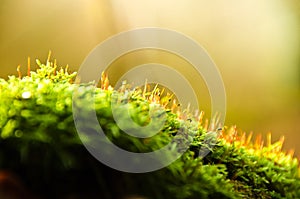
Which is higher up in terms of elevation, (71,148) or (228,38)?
(228,38)

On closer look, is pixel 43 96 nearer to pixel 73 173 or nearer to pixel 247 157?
pixel 73 173

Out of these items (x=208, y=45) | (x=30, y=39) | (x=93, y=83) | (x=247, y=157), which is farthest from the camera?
(x=208, y=45)

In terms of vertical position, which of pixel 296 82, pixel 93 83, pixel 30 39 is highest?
pixel 30 39

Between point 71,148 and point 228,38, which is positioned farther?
point 228,38

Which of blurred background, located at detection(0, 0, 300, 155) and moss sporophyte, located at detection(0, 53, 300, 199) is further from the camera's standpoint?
blurred background, located at detection(0, 0, 300, 155)

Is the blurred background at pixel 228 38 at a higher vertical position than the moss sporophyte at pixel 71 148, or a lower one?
higher

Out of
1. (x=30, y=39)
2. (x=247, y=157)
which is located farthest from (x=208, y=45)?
(x=247, y=157)

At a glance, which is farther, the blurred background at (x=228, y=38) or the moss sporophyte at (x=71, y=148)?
the blurred background at (x=228, y=38)

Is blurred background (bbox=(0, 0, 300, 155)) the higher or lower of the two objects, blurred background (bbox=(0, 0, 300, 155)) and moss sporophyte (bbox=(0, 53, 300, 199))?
the higher
